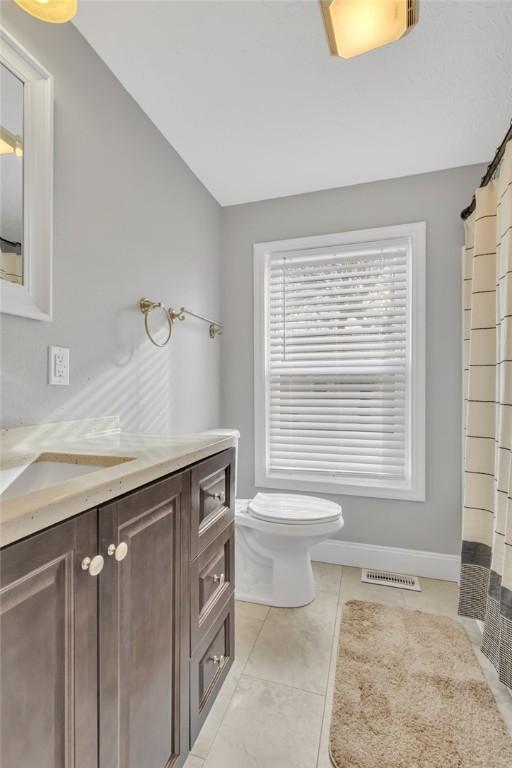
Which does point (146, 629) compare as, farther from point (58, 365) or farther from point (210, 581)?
point (58, 365)

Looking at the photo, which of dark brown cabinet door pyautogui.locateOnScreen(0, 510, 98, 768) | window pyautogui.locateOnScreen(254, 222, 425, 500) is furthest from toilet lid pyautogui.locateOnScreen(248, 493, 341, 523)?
dark brown cabinet door pyautogui.locateOnScreen(0, 510, 98, 768)

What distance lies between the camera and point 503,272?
4.74ft

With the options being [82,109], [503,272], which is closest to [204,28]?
[82,109]

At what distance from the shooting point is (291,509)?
75.1 inches

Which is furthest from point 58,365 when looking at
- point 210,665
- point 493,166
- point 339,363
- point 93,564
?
point 493,166

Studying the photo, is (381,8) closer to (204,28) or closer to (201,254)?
(204,28)

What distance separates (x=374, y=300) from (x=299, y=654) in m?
1.91

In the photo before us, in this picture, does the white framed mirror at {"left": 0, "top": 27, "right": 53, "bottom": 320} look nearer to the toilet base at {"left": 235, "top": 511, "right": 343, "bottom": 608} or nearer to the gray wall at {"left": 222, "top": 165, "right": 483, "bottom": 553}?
the toilet base at {"left": 235, "top": 511, "right": 343, "bottom": 608}

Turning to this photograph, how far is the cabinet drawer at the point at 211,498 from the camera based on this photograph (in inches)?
42.7

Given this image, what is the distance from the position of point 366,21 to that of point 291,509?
1862 millimetres

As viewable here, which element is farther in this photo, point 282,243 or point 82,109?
point 282,243

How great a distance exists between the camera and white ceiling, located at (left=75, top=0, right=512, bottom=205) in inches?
Answer: 52.2

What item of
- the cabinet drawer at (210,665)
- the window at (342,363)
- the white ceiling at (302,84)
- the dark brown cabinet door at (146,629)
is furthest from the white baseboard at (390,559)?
the white ceiling at (302,84)

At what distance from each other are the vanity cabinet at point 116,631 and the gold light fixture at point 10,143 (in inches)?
41.1
